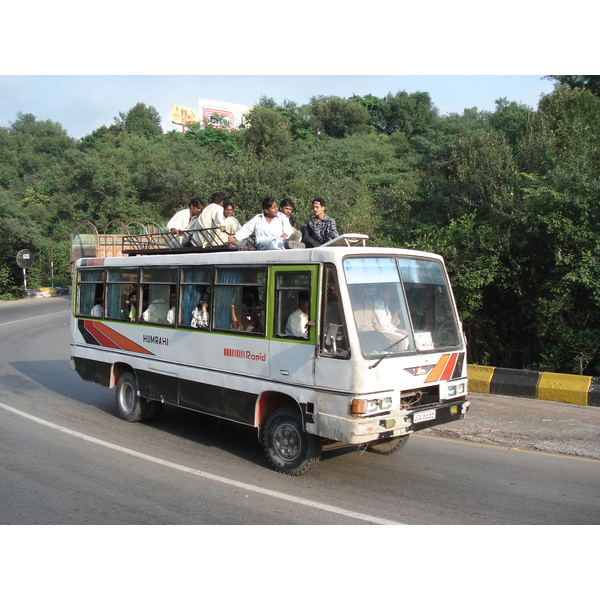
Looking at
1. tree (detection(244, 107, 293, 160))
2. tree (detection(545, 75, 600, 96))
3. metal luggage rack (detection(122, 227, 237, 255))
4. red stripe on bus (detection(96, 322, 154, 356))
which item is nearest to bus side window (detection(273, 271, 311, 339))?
metal luggage rack (detection(122, 227, 237, 255))

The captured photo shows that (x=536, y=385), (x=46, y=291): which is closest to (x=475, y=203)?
(x=536, y=385)

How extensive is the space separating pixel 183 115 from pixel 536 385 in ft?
266

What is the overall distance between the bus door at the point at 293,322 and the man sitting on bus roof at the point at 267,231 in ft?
4.50

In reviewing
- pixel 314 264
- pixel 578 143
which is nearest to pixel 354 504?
pixel 314 264

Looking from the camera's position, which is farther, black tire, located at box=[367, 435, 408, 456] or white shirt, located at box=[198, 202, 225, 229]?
white shirt, located at box=[198, 202, 225, 229]

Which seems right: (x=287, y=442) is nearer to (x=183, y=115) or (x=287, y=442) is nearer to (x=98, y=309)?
(x=98, y=309)

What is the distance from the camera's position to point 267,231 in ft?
26.8

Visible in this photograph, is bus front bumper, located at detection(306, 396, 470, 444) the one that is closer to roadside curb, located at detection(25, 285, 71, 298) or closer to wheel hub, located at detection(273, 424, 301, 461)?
wheel hub, located at detection(273, 424, 301, 461)

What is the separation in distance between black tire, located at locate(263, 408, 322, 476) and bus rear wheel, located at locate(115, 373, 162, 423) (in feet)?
9.80

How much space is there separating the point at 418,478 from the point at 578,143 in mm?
8858

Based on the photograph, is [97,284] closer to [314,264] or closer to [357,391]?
[314,264]

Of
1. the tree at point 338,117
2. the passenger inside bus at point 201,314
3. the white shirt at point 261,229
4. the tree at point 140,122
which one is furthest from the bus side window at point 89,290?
the tree at point 140,122

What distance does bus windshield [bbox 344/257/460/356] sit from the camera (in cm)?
596

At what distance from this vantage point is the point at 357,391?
567 cm
